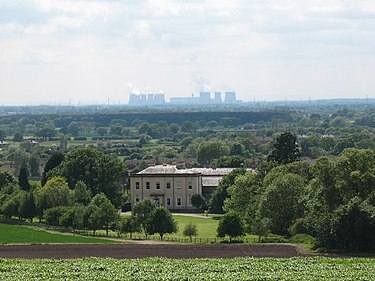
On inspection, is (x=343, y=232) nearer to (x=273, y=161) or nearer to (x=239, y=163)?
(x=273, y=161)

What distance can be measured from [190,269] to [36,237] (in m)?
20.7

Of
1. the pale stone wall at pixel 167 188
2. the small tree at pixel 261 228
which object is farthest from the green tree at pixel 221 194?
the small tree at pixel 261 228

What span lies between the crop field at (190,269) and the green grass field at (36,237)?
11.5 metres

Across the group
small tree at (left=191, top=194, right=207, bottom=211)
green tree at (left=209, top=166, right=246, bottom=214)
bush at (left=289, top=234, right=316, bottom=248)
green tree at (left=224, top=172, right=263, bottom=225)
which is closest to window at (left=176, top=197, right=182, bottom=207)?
small tree at (left=191, top=194, right=207, bottom=211)

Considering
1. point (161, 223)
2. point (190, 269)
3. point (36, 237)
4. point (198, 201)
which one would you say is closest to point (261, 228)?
point (161, 223)

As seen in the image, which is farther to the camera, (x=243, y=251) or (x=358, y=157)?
(x=358, y=157)

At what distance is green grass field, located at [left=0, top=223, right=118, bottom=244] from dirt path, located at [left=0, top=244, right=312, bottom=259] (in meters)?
3.78

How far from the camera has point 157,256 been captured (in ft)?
157

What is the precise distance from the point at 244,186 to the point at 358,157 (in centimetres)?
1744

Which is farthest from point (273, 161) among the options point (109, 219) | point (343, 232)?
point (343, 232)

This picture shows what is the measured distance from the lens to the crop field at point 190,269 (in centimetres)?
3988

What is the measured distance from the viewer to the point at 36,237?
59562 millimetres

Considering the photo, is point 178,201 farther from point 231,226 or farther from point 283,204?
point 231,226

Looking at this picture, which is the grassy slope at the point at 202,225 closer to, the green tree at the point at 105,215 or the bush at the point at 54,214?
the green tree at the point at 105,215
